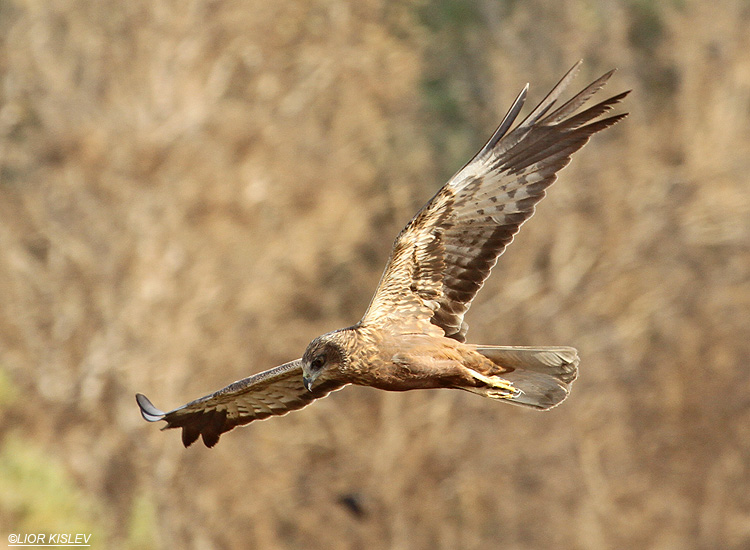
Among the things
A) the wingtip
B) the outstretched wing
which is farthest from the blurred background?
the wingtip

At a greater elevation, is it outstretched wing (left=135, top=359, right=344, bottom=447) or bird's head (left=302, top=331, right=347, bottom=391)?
outstretched wing (left=135, top=359, right=344, bottom=447)

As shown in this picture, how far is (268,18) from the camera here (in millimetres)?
18469

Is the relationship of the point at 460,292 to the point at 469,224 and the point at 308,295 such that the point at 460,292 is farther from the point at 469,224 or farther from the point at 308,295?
the point at 308,295

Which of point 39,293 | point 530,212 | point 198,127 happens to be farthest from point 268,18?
point 530,212

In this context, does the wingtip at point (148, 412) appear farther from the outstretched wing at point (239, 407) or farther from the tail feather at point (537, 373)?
the tail feather at point (537, 373)

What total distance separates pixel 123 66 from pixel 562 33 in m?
7.49

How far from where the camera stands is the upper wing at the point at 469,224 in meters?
6.48

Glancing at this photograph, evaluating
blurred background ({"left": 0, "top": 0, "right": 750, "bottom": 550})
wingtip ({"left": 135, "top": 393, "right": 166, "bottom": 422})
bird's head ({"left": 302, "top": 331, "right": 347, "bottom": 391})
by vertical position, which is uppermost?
blurred background ({"left": 0, "top": 0, "right": 750, "bottom": 550})

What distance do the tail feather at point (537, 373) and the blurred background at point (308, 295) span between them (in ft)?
30.2

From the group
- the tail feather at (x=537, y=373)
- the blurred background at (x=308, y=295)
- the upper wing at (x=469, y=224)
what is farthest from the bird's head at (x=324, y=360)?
the blurred background at (x=308, y=295)

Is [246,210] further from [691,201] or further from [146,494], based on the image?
[691,201]

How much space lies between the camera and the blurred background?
16062mm

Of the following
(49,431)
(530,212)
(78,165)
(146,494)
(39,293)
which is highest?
(78,165)

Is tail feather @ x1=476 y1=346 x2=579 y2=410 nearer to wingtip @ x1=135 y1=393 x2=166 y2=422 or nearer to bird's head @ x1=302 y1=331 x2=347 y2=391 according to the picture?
bird's head @ x1=302 y1=331 x2=347 y2=391
